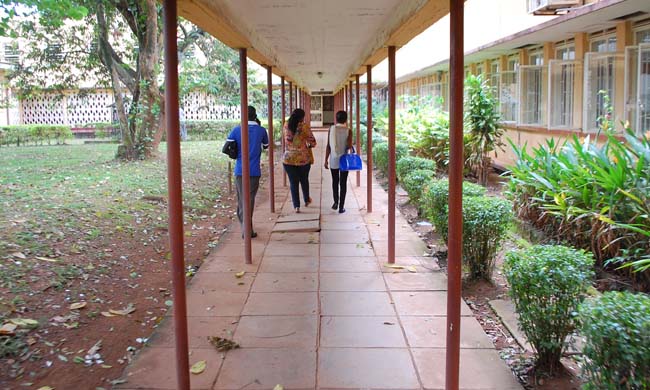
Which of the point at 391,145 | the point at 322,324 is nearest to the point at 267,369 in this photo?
the point at 322,324

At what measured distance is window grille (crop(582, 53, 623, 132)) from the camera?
10461 mm

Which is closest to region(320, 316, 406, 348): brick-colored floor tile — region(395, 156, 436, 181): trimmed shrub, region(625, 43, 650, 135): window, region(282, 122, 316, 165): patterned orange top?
region(282, 122, 316, 165): patterned orange top

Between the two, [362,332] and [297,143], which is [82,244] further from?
[362,332]

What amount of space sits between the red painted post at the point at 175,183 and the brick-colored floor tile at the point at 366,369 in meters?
0.90

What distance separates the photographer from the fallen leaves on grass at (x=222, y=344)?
4.20m

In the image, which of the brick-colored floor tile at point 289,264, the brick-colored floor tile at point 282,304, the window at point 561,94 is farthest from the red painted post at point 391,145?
the window at point 561,94

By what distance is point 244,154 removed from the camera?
21.9ft

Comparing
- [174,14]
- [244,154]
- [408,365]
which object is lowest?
[408,365]

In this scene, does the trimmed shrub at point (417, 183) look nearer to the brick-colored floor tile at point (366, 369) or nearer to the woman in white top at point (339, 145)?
the woman in white top at point (339, 145)

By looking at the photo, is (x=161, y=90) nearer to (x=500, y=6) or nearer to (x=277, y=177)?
(x=277, y=177)

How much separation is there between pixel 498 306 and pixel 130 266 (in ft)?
13.3

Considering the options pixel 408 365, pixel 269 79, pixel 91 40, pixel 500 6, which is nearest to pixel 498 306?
pixel 408 365

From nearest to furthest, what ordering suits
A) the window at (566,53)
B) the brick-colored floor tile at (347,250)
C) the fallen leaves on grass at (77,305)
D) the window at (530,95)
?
the fallen leaves on grass at (77,305) → the brick-colored floor tile at (347,250) → the window at (566,53) → the window at (530,95)

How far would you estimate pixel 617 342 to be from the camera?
2.65m
